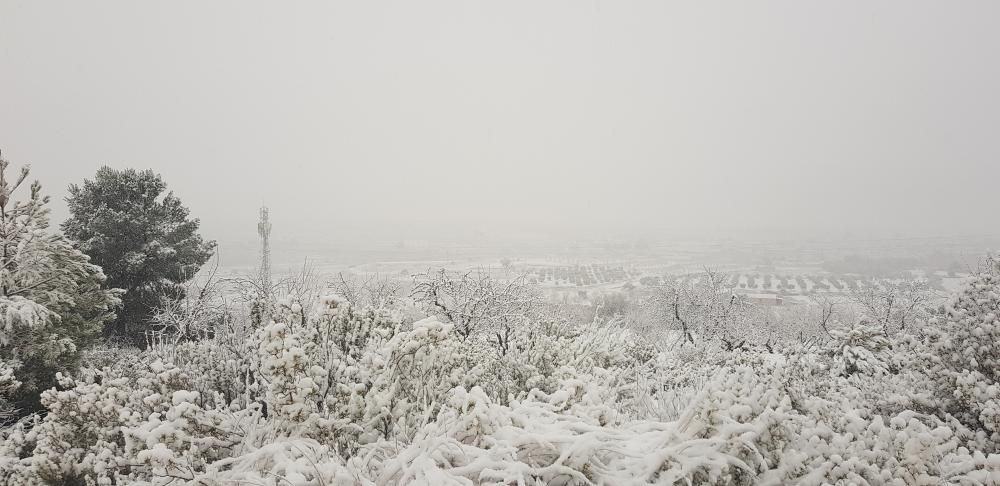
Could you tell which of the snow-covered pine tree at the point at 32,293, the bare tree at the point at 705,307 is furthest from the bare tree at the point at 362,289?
the bare tree at the point at 705,307

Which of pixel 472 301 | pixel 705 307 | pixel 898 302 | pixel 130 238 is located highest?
pixel 130 238

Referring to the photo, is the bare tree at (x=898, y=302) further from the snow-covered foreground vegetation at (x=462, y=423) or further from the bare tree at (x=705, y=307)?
the snow-covered foreground vegetation at (x=462, y=423)

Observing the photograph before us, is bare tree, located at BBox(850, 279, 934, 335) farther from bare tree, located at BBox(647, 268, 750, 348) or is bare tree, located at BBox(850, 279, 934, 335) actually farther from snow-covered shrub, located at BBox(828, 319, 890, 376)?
snow-covered shrub, located at BBox(828, 319, 890, 376)

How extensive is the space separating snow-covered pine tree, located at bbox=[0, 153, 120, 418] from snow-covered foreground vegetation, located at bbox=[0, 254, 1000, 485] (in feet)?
12.9

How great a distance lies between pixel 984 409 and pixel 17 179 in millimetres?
12867

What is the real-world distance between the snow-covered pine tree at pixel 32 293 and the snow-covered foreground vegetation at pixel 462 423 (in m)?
3.93

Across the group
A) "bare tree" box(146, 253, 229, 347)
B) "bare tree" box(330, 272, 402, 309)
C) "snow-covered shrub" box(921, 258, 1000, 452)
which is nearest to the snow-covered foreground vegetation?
"snow-covered shrub" box(921, 258, 1000, 452)

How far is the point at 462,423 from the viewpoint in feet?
7.73

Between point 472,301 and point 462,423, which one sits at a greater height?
point 462,423

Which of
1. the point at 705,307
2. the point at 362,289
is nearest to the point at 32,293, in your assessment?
the point at 362,289

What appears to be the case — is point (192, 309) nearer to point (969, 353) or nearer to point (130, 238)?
point (130, 238)

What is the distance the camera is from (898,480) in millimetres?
2020

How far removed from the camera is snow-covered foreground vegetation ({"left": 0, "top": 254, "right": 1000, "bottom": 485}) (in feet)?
6.94

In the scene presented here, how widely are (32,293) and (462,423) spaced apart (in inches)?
383
